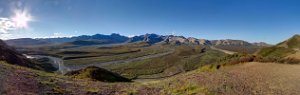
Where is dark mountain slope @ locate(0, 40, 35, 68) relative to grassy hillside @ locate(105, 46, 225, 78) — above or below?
above

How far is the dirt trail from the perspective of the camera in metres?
22.9

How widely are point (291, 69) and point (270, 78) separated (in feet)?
18.0

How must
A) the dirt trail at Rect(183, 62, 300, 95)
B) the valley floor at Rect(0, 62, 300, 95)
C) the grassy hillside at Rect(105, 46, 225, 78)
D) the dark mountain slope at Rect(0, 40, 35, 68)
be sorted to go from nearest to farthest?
the valley floor at Rect(0, 62, 300, 95) → the dirt trail at Rect(183, 62, 300, 95) → the dark mountain slope at Rect(0, 40, 35, 68) → the grassy hillside at Rect(105, 46, 225, 78)

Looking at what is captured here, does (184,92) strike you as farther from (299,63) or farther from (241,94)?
(299,63)

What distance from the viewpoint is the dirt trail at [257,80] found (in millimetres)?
22938

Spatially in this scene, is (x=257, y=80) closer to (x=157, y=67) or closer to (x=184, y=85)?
(x=184, y=85)

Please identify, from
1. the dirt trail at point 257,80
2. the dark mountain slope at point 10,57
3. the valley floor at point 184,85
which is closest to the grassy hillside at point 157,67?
the dark mountain slope at point 10,57

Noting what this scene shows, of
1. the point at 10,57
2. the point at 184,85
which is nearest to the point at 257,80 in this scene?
the point at 184,85

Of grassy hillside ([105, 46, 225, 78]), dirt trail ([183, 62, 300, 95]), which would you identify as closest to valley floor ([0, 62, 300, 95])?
dirt trail ([183, 62, 300, 95])

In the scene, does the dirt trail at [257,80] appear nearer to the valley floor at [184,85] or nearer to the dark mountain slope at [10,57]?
the valley floor at [184,85]

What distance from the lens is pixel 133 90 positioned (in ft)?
78.5

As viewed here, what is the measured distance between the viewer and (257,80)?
26.5 meters

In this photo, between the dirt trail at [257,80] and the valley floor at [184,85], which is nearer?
the valley floor at [184,85]

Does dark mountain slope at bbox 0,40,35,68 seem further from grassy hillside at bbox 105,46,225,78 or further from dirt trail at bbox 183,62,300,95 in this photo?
grassy hillside at bbox 105,46,225,78
